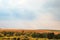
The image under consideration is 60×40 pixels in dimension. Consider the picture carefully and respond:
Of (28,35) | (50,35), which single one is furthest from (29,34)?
(50,35)

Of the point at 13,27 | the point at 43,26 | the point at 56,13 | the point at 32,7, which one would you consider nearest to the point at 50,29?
the point at 43,26

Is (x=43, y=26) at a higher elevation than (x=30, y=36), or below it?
higher

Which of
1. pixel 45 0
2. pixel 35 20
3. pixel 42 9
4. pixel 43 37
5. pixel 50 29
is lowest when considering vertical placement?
pixel 43 37

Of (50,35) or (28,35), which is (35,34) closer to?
(28,35)

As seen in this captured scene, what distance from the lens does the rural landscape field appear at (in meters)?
2.59

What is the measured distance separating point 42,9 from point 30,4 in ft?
0.90

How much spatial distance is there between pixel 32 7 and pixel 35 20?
283mm

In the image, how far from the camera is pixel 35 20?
2.67 meters

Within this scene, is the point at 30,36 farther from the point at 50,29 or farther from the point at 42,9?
the point at 42,9

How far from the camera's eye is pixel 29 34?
8.62 ft

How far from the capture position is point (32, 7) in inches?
107

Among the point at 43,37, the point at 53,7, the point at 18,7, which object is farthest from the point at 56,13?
the point at 18,7

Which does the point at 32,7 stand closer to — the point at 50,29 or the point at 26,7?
the point at 26,7

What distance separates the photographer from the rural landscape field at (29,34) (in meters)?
2.59
